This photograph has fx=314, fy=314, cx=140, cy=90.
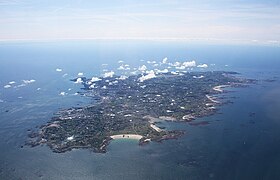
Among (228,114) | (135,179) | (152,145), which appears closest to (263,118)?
(228,114)

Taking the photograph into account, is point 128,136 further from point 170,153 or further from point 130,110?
point 130,110

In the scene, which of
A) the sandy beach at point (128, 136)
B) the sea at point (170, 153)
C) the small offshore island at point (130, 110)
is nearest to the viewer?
the sea at point (170, 153)

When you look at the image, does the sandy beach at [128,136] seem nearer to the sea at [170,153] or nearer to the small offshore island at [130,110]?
the small offshore island at [130,110]

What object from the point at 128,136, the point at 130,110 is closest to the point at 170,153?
the point at 128,136

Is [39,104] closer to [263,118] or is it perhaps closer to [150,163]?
[150,163]

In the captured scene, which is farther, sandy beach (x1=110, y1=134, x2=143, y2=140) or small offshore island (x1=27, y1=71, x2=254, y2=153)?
sandy beach (x1=110, y1=134, x2=143, y2=140)

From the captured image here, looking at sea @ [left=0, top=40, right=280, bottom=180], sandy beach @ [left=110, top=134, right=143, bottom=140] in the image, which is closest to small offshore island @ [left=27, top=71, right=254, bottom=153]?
sandy beach @ [left=110, top=134, right=143, bottom=140]

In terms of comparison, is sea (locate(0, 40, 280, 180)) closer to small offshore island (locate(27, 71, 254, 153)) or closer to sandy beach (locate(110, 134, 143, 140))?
sandy beach (locate(110, 134, 143, 140))

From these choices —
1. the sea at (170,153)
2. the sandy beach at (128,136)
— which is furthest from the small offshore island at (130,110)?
the sea at (170,153)

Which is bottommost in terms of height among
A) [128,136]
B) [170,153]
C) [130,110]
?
[128,136]
